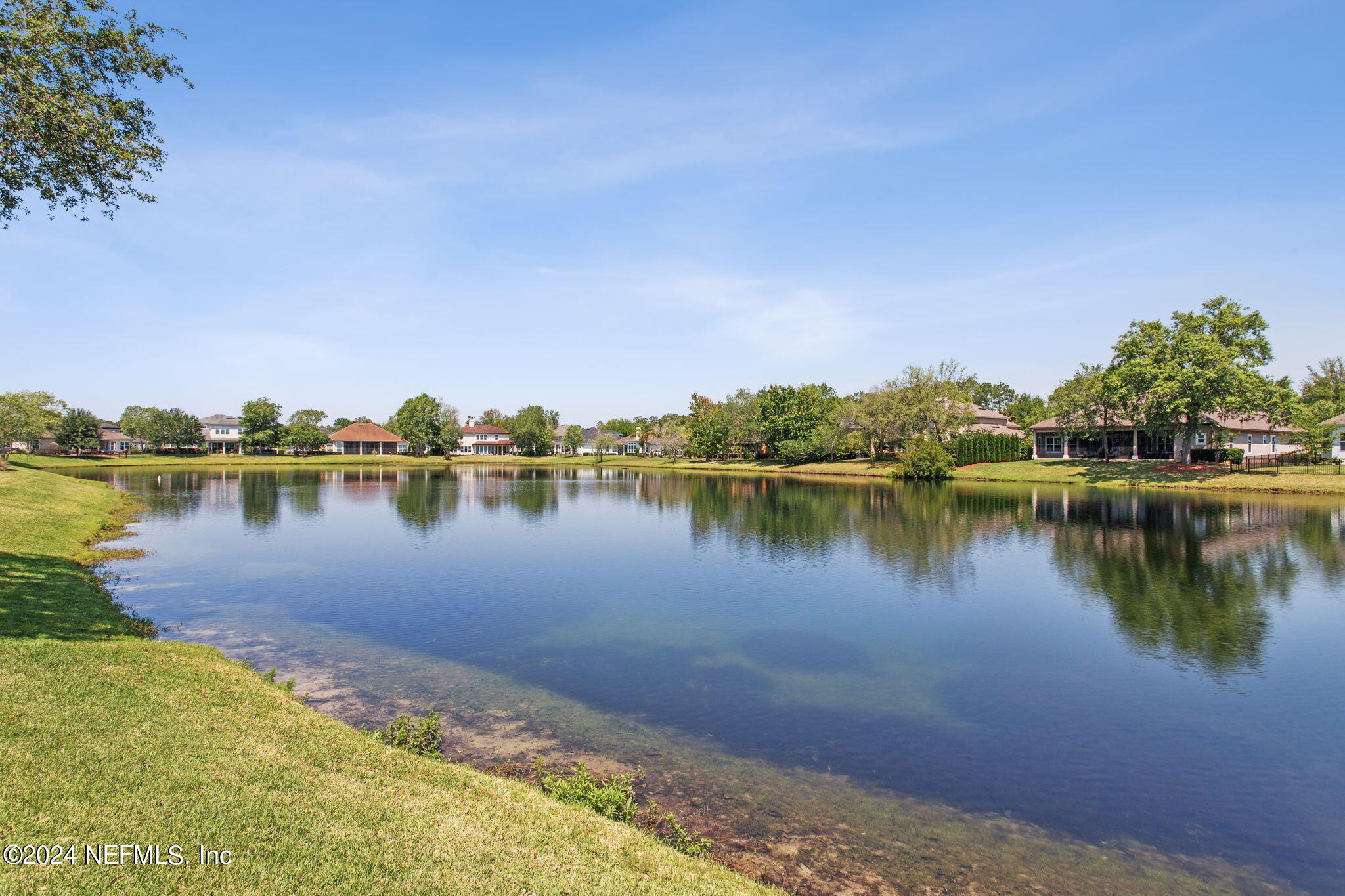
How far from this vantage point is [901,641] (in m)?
15.3

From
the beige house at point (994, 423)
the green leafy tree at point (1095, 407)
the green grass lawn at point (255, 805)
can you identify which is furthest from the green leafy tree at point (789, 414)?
the green grass lawn at point (255, 805)

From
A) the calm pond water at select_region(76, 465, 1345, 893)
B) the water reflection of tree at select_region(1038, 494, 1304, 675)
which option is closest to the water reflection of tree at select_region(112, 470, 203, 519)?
the calm pond water at select_region(76, 465, 1345, 893)

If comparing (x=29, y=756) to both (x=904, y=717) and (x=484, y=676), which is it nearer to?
(x=484, y=676)

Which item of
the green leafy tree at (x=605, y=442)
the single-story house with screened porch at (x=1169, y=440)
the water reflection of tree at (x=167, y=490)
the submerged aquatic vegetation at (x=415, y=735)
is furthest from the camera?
the green leafy tree at (x=605, y=442)

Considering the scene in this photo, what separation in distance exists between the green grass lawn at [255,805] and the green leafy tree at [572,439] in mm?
130360

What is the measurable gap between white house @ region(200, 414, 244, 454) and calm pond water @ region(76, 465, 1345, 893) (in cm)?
9935

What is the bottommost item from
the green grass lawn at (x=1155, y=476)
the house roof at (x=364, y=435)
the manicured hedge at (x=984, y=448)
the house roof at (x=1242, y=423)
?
the green grass lawn at (x=1155, y=476)

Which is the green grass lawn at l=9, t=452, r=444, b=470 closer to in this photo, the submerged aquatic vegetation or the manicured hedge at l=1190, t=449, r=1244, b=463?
the submerged aquatic vegetation

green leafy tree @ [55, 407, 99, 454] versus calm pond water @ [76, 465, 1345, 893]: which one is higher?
green leafy tree @ [55, 407, 99, 454]

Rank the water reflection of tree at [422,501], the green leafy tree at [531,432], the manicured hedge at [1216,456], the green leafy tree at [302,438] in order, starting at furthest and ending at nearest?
the green leafy tree at [531,432] → the green leafy tree at [302,438] → the manicured hedge at [1216,456] → the water reflection of tree at [422,501]

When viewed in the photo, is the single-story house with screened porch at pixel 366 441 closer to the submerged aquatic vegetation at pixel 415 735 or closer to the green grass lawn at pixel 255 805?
the submerged aquatic vegetation at pixel 415 735

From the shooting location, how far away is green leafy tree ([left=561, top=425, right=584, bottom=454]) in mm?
139500

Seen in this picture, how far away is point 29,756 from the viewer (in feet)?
20.4

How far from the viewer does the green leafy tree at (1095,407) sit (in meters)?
59.5
